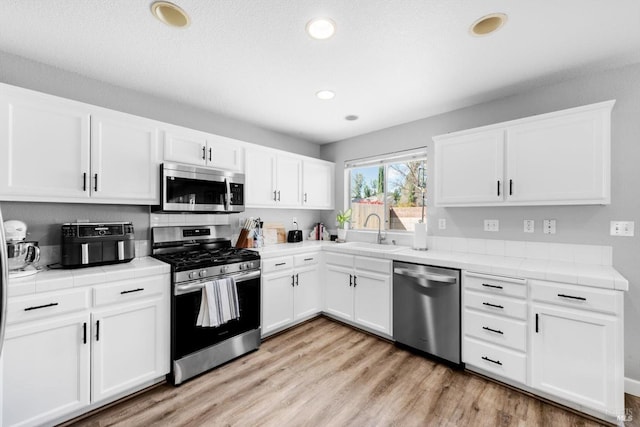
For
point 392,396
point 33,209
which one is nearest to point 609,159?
point 392,396

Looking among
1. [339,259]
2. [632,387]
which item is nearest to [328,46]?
[339,259]

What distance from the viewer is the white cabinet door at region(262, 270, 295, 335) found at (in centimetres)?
300

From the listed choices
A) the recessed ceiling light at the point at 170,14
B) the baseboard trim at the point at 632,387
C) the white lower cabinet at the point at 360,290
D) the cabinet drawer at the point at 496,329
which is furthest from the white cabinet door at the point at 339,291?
the recessed ceiling light at the point at 170,14

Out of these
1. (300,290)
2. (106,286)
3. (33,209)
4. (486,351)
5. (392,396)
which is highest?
(33,209)

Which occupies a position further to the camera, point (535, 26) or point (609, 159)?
point (609, 159)

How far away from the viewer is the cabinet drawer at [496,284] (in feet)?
7.13

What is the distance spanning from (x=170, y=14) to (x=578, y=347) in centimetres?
339

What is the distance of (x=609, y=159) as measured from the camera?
210 cm

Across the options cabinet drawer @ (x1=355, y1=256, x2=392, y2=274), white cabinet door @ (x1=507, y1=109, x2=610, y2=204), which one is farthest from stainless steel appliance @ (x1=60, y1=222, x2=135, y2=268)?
white cabinet door @ (x1=507, y1=109, x2=610, y2=204)

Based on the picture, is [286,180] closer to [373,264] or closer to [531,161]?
[373,264]

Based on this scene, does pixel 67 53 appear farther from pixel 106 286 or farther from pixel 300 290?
pixel 300 290

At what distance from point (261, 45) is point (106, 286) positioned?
200cm

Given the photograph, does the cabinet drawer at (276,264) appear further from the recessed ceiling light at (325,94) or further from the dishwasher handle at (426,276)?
the recessed ceiling light at (325,94)

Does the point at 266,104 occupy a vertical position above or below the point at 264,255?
above
